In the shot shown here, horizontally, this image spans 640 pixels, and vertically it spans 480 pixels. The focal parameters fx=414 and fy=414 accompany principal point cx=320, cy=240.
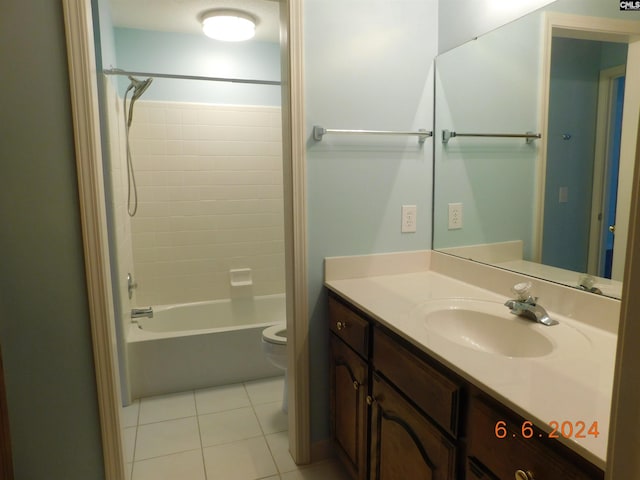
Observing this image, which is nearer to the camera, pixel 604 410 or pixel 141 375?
pixel 604 410

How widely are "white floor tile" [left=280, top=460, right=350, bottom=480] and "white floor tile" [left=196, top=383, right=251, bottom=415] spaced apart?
67 centimetres

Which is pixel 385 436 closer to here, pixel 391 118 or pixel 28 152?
pixel 391 118

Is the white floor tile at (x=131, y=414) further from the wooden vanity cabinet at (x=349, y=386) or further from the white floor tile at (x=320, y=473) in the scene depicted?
the wooden vanity cabinet at (x=349, y=386)

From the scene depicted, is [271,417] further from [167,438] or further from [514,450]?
[514,450]

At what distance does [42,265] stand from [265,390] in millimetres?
1602

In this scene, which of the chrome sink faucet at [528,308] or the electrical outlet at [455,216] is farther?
the electrical outlet at [455,216]

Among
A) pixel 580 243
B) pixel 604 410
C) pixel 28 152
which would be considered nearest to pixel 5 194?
pixel 28 152

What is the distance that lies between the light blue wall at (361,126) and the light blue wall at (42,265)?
0.88m

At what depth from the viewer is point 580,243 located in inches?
52.9

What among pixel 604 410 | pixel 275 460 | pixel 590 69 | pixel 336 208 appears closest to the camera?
pixel 604 410

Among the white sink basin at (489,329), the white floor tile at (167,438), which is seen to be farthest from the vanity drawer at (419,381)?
the white floor tile at (167,438)

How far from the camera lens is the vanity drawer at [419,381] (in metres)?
1.03

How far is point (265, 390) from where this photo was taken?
2.61 meters

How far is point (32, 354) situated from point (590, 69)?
2.06m
